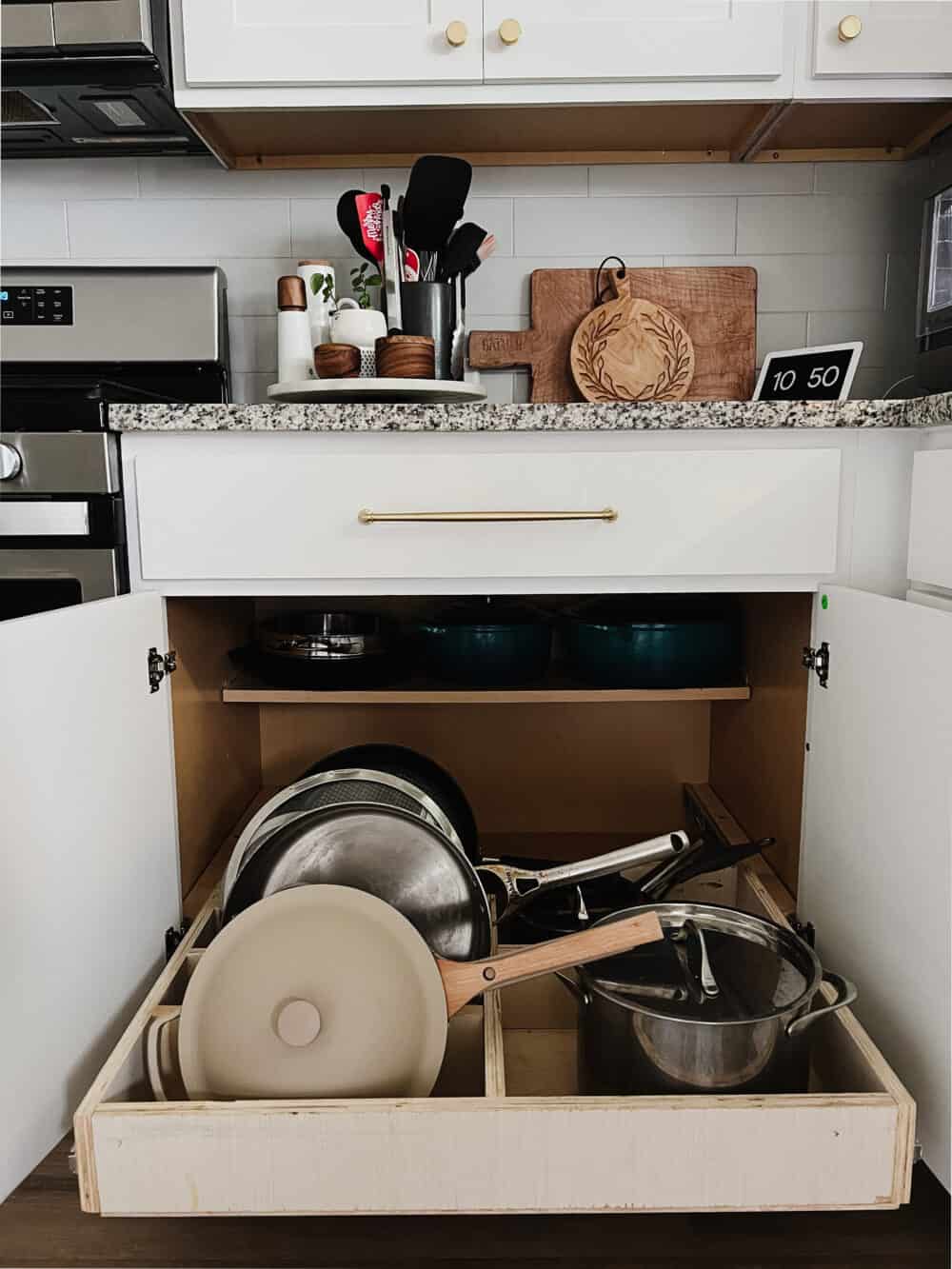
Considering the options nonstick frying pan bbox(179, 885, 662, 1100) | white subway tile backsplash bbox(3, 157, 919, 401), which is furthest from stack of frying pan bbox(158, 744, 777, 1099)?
white subway tile backsplash bbox(3, 157, 919, 401)

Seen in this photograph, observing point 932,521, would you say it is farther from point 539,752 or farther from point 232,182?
point 232,182

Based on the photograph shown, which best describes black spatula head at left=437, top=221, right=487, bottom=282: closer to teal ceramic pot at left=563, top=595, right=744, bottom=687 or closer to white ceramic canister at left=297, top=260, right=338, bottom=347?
white ceramic canister at left=297, top=260, right=338, bottom=347

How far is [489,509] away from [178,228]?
39.4 inches

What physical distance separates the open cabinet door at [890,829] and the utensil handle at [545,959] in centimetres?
24

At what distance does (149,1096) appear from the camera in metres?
0.90

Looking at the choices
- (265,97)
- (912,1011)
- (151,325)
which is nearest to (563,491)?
(912,1011)

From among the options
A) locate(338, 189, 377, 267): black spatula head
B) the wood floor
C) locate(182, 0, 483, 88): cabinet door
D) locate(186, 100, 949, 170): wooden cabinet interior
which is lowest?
the wood floor

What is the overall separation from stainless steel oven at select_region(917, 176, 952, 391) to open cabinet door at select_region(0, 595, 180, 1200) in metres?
1.21

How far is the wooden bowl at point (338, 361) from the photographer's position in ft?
4.37

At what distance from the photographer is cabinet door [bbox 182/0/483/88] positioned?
135 centimetres

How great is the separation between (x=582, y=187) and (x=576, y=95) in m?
0.32

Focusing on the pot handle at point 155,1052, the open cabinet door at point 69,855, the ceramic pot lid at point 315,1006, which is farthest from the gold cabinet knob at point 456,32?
the pot handle at point 155,1052

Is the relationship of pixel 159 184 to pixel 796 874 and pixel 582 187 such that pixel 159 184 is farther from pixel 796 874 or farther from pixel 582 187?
pixel 796 874

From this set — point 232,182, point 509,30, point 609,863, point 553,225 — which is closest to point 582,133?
point 553,225
